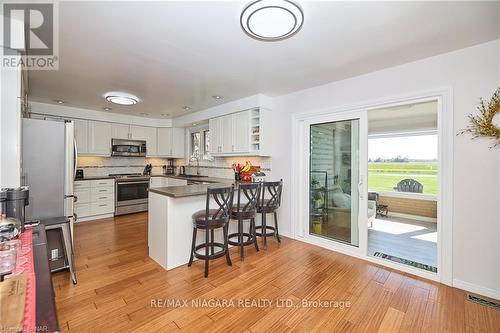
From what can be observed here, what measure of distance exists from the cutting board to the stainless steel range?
15.2ft

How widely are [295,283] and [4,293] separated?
89.4 inches

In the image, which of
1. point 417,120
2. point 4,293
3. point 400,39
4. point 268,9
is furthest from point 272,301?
point 417,120

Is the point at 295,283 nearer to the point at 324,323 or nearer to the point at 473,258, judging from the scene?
the point at 324,323

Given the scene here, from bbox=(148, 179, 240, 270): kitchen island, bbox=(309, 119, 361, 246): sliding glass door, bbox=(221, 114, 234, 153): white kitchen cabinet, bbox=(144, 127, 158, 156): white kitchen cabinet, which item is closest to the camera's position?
bbox=(148, 179, 240, 270): kitchen island

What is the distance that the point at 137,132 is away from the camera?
579cm

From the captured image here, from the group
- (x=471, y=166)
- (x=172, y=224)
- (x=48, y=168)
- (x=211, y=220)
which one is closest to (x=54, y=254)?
(x=48, y=168)

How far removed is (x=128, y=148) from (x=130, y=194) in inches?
45.3

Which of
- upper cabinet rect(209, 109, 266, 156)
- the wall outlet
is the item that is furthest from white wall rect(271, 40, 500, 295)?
the wall outlet

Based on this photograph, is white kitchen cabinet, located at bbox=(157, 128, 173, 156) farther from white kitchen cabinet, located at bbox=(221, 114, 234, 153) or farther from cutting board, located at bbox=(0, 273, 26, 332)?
cutting board, located at bbox=(0, 273, 26, 332)

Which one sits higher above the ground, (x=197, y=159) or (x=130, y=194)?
(x=197, y=159)

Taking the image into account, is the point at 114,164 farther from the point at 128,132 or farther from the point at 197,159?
the point at 197,159

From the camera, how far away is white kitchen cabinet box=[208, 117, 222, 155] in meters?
4.67

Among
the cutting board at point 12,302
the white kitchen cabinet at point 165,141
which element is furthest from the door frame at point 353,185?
the white kitchen cabinet at point 165,141

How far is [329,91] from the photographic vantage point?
336 centimetres
